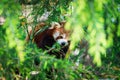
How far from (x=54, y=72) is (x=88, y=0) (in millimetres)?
1061

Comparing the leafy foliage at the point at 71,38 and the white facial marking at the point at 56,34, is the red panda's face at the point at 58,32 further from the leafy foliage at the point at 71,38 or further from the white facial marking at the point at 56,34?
the leafy foliage at the point at 71,38

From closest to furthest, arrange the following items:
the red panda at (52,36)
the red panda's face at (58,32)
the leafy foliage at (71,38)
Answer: the leafy foliage at (71,38)
the red panda at (52,36)
the red panda's face at (58,32)

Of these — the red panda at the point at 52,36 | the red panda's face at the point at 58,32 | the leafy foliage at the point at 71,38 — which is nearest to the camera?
the leafy foliage at the point at 71,38

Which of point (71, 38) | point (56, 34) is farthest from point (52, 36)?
point (71, 38)

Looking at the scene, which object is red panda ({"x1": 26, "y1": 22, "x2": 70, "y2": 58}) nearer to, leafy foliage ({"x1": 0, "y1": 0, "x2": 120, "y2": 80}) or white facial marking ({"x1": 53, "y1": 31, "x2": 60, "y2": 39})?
white facial marking ({"x1": 53, "y1": 31, "x2": 60, "y2": 39})

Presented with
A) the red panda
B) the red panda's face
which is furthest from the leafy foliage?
the red panda's face

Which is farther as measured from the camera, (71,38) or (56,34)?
(56,34)

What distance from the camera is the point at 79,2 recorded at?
1188mm

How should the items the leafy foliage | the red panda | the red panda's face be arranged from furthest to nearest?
the red panda's face, the red panda, the leafy foliage

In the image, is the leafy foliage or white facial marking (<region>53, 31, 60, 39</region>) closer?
the leafy foliage

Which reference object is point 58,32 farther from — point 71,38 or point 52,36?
point 71,38

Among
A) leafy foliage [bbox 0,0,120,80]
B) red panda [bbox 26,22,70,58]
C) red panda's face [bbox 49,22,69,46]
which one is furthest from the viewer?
red panda's face [bbox 49,22,69,46]

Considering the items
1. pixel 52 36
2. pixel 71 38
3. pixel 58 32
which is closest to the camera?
pixel 71 38

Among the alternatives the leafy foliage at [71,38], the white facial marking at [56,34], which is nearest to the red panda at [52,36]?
the white facial marking at [56,34]
